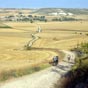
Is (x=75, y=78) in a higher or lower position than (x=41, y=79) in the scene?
higher

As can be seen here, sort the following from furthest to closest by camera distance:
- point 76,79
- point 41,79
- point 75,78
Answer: point 41,79, point 75,78, point 76,79

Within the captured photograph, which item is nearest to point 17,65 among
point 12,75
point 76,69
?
point 12,75

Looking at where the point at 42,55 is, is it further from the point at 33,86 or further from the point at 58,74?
the point at 33,86

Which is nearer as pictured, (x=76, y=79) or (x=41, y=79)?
(x=76, y=79)

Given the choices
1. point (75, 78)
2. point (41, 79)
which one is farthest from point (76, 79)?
point (41, 79)

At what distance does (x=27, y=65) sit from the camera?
→ 40062mm

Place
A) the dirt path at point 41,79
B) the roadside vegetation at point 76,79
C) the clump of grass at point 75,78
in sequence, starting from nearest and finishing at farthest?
1. the roadside vegetation at point 76,79
2. the clump of grass at point 75,78
3. the dirt path at point 41,79

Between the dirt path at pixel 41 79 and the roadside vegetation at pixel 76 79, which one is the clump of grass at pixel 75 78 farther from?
the dirt path at pixel 41 79

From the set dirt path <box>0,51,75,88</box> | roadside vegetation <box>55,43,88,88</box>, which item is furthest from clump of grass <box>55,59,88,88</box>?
dirt path <box>0,51,75,88</box>

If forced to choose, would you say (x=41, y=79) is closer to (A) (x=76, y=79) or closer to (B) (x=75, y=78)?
(B) (x=75, y=78)

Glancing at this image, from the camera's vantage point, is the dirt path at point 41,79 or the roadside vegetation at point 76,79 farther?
the dirt path at point 41,79

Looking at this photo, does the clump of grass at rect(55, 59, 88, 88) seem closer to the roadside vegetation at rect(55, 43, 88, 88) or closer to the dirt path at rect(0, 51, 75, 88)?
the roadside vegetation at rect(55, 43, 88, 88)

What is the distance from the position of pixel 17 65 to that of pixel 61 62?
18.7 ft

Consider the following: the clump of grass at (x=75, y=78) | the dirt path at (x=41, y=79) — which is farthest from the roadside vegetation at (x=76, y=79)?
the dirt path at (x=41, y=79)
